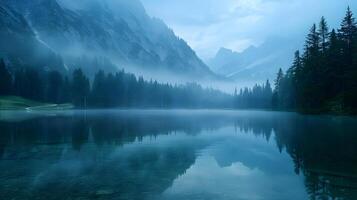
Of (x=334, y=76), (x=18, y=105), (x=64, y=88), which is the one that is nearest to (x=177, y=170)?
(x=334, y=76)

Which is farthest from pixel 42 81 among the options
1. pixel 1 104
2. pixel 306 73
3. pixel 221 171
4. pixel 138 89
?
pixel 221 171

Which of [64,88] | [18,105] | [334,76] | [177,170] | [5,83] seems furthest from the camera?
[64,88]

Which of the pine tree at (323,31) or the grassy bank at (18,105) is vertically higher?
the pine tree at (323,31)

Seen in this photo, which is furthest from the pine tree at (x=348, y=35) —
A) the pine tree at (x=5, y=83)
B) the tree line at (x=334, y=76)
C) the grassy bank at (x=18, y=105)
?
the pine tree at (x=5, y=83)

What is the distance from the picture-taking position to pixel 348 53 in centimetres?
7594

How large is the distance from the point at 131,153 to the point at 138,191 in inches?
396

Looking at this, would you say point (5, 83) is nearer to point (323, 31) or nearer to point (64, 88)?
point (64, 88)

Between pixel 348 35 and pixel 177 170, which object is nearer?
pixel 177 170

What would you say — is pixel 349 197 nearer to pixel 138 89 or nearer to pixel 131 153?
pixel 131 153

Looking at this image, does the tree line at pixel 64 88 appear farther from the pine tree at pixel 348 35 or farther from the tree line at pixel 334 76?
the pine tree at pixel 348 35

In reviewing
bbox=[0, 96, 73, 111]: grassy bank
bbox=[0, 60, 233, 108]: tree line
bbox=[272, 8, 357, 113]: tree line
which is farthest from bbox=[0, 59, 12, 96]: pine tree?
bbox=[272, 8, 357, 113]: tree line

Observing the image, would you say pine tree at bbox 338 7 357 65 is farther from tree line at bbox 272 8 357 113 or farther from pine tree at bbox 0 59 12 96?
pine tree at bbox 0 59 12 96

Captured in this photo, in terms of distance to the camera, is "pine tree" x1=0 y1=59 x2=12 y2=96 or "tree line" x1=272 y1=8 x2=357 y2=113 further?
"pine tree" x1=0 y1=59 x2=12 y2=96

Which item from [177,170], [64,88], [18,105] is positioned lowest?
[177,170]
